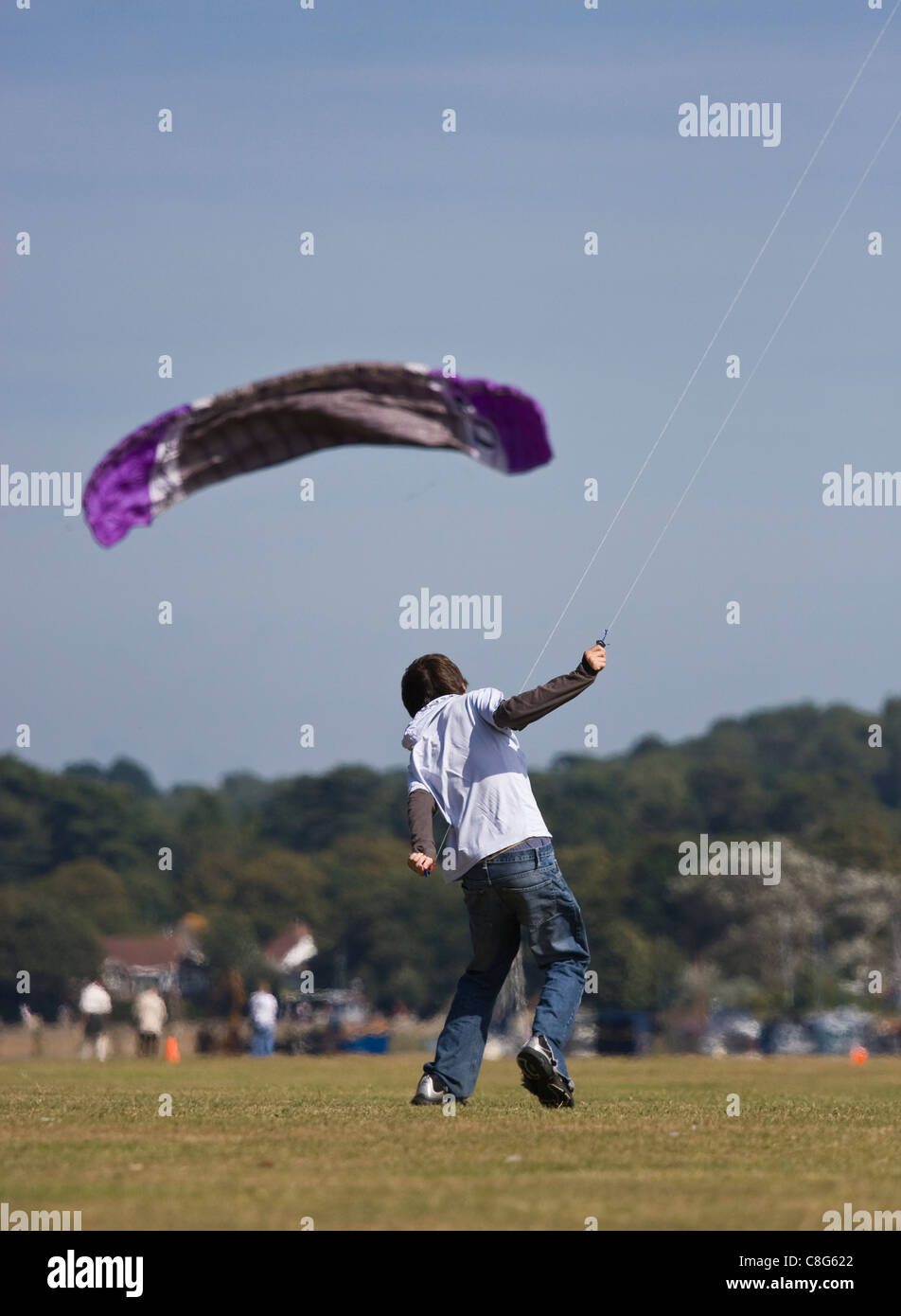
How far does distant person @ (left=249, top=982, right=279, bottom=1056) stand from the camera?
3328 centimetres

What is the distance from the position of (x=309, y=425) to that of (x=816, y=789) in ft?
520

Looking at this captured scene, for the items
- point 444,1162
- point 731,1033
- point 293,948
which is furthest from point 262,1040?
point 293,948

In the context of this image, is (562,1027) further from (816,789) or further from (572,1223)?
(816,789)

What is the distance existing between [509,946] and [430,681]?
1451 mm

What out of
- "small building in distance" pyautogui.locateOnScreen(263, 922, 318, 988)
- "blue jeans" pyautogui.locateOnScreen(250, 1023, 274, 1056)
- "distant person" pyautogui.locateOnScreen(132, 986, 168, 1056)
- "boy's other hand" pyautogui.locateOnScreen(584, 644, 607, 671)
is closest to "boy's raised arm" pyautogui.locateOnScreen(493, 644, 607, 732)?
"boy's other hand" pyautogui.locateOnScreen(584, 644, 607, 671)

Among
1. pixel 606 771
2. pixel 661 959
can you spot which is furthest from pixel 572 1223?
pixel 606 771

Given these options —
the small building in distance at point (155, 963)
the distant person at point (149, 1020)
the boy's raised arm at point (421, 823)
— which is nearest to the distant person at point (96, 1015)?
the distant person at point (149, 1020)

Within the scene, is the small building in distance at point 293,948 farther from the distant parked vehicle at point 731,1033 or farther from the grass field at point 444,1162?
the grass field at point 444,1162

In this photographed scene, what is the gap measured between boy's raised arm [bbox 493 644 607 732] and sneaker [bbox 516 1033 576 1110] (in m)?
1.51

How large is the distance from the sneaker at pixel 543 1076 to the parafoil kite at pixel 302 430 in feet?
9.02

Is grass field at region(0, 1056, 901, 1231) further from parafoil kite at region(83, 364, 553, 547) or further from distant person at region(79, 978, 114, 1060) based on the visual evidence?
distant person at region(79, 978, 114, 1060)

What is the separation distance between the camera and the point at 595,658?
10.6m

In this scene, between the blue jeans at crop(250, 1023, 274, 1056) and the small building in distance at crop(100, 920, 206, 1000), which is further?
the small building in distance at crop(100, 920, 206, 1000)

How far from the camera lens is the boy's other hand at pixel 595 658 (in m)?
10.6
